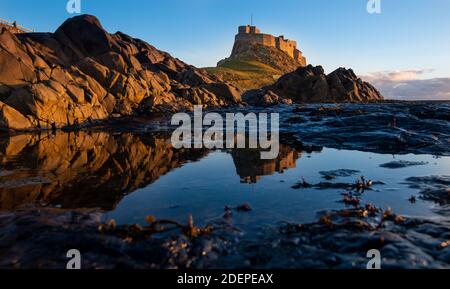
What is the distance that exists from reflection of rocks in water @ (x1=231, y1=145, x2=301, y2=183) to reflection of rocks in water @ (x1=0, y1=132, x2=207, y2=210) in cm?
184

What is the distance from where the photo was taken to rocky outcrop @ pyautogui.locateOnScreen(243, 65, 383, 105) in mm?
66875

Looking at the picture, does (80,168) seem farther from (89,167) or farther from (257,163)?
(257,163)

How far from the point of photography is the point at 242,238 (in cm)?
530

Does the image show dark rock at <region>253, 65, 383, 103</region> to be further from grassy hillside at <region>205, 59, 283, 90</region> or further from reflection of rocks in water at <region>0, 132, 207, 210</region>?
reflection of rocks in water at <region>0, 132, 207, 210</region>

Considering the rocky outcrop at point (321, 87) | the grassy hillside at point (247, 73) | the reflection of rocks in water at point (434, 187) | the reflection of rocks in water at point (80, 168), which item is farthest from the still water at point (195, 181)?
the grassy hillside at point (247, 73)


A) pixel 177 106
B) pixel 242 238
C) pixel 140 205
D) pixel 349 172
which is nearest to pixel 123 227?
pixel 140 205

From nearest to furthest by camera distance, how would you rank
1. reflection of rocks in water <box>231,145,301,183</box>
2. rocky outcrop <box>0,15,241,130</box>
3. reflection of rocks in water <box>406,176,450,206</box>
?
reflection of rocks in water <box>406,176,450,206</box>
reflection of rocks in water <box>231,145,301,183</box>
rocky outcrop <box>0,15,241,130</box>

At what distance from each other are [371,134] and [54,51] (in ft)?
121

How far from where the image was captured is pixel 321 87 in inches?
2645

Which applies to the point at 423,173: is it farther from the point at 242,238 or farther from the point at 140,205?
the point at 140,205

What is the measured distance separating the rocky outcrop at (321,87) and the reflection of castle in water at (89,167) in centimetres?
4879

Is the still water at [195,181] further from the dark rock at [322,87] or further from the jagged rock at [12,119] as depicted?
the dark rock at [322,87]

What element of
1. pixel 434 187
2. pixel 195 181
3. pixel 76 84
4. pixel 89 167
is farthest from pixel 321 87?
pixel 195 181

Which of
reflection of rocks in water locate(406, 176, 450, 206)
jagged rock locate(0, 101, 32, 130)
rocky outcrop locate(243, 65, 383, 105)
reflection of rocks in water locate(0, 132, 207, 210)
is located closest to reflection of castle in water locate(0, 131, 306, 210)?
reflection of rocks in water locate(0, 132, 207, 210)
